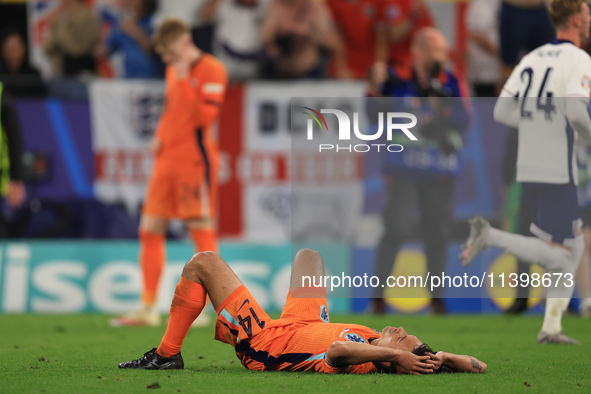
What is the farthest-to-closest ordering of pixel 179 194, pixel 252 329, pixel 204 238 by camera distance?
1. pixel 204 238
2. pixel 179 194
3. pixel 252 329

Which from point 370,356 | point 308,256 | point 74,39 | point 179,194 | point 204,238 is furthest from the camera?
point 74,39

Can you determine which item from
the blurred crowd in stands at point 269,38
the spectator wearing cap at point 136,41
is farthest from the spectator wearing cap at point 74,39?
the spectator wearing cap at point 136,41

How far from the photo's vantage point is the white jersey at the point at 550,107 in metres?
5.34

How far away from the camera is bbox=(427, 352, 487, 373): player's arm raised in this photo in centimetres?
390

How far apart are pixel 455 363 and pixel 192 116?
13.0 ft

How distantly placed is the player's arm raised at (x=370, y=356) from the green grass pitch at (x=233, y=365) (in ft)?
0.27

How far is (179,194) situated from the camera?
280 inches

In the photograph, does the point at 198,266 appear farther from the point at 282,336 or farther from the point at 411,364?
the point at 411,364

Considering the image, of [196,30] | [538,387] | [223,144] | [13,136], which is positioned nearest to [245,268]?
[223,144]

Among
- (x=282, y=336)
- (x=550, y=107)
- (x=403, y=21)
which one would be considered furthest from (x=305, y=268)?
(x=403, y=21)

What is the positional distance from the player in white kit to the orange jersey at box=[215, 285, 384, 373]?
5.29ft

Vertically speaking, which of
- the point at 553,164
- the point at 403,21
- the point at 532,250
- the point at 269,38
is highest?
the point at 403,21

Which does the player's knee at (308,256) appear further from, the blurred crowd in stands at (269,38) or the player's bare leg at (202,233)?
the blurred crowd in stands at (269,38)

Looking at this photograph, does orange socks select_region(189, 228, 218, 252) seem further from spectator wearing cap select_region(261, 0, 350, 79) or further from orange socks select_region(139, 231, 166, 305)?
spectator wearing cap select_region(261, 0, 350, 79)
